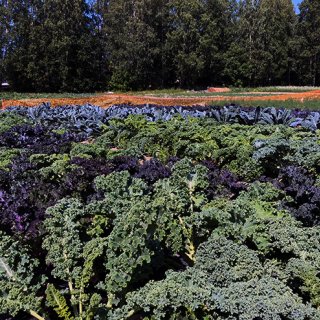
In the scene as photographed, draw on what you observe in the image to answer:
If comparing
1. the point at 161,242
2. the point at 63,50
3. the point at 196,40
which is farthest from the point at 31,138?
the point at 196,40

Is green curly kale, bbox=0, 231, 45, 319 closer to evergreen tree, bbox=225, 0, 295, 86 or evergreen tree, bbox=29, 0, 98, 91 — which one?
evergreen tree, bbox=29, 0, 98, 91

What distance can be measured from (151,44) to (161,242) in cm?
4370

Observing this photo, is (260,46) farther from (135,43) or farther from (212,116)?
(212,116)

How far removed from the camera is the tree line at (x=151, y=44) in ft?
140

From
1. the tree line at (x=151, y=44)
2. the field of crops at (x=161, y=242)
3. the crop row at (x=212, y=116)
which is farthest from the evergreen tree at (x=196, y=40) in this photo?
the field of crops at (x=161, y=242)

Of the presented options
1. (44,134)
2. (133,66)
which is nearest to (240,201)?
(44,134)

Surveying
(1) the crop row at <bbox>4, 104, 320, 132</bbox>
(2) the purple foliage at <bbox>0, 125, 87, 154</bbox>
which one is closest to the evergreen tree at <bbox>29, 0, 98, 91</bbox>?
(1) the crop row at <bbox>4, 104, 320, 132</bbox>

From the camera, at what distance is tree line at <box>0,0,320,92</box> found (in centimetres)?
4266

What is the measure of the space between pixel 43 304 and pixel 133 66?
43.6m

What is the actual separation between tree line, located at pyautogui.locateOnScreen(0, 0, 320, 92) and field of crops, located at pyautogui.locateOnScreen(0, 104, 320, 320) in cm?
3974

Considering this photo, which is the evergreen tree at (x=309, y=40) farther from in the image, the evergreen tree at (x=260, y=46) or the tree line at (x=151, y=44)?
the evergreen tree at (x=260, y=46)

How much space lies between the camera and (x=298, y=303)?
6.80 feet

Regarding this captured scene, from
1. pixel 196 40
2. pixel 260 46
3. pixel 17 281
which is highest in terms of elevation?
pixel 196 40

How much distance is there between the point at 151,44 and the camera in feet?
147
